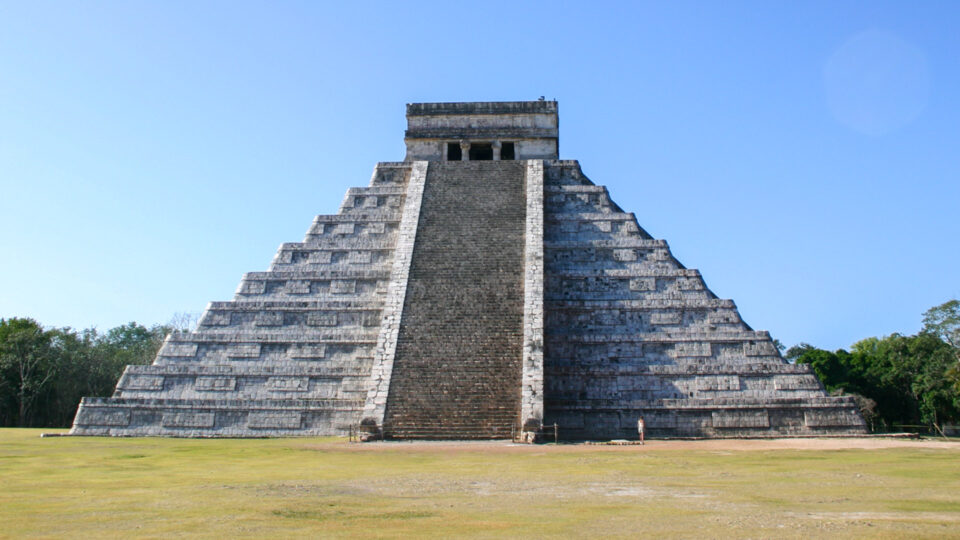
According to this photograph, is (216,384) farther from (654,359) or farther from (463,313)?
(654,359)

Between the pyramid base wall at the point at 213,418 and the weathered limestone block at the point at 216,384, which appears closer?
the pyramid base wall at the point at 213,418

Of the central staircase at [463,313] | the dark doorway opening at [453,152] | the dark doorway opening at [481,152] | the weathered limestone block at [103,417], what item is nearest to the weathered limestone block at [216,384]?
the weathered limestone block at [103,417]

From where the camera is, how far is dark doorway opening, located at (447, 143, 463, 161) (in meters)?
23.3

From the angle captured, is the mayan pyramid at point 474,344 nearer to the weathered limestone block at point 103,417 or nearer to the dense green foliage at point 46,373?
the weathered limestone block at point 103,417

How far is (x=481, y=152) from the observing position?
79.1ft

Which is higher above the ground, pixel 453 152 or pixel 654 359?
pixel 453 152

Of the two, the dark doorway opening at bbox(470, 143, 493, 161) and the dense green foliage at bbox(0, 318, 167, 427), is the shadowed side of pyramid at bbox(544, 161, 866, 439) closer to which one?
the dark doorway opening at bbox(470, 143, 493, 161)

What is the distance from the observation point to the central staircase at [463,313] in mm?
14203

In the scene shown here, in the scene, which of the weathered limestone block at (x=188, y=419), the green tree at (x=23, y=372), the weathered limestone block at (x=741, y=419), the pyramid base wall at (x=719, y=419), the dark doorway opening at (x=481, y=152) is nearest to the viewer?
the pyramid base wall at (x=719, y=419)

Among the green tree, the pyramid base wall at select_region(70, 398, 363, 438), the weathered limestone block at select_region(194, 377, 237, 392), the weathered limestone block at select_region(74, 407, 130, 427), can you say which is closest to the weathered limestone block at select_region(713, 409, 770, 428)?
the pyramid base wall at select_region(70, 398, 363, 438)

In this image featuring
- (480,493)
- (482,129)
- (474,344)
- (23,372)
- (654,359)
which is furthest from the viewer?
(23,372)

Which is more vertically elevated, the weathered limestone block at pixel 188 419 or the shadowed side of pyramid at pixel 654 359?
the shadowed side of pyramid at pixel 654 359

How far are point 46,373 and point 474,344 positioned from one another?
77.9 feet

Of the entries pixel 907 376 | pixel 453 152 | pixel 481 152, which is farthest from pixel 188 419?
pixel 907 376
